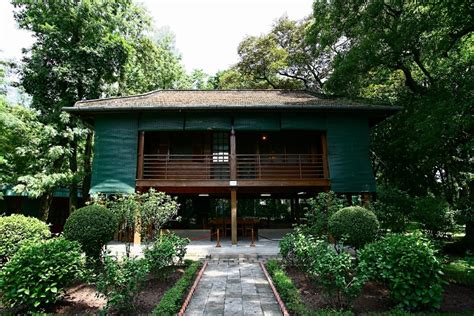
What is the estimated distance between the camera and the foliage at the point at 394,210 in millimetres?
10703

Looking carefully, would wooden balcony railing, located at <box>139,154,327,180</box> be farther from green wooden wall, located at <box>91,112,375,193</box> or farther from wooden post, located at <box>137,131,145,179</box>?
green wooden wall, located at <box>91,112,375,193</box>

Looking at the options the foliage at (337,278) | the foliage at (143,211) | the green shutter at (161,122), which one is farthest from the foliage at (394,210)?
the green shutter at (161,122)

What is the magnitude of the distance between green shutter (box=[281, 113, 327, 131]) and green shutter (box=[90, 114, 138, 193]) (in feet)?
22.2

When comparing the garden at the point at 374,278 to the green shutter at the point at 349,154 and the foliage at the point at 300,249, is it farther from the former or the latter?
the green shutter at the point at 349,154

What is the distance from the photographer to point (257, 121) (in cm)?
1306

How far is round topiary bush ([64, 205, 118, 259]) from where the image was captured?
7.38 meters

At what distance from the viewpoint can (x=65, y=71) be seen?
51.4 ft

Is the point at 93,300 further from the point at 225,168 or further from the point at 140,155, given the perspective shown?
the point at 225,168

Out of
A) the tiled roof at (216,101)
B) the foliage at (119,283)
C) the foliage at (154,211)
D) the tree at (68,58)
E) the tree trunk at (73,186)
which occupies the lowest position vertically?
the foliage at (119,283)

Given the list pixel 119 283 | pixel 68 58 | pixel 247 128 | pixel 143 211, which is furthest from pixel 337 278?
pixel 68 58

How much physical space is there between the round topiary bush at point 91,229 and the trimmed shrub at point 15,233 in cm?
64

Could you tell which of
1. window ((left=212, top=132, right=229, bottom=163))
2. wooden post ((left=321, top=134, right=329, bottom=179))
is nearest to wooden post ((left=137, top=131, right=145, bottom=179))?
window ((left=212, top=132, right=229, bottom=163))

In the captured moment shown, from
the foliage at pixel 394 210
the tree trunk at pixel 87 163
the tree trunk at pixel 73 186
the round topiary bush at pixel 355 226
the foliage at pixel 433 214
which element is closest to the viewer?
the round topiary bush at pixel 355 226

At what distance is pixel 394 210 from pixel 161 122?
33.9 feet
